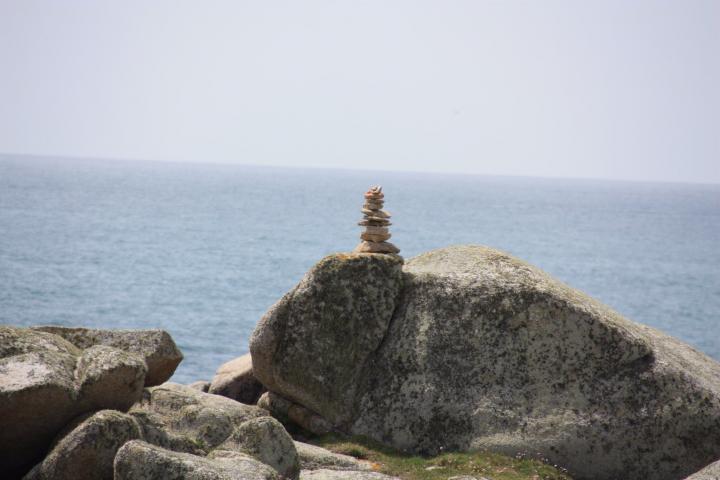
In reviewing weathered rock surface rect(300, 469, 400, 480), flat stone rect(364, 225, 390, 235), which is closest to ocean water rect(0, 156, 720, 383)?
flat stone rect(364, 225, 390, 235)

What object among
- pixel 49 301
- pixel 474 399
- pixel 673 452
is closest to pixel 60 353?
pixel 474 399

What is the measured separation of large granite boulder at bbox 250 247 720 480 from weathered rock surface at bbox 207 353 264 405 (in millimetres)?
2295

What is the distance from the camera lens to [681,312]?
11069 cm

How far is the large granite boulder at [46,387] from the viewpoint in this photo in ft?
61.3

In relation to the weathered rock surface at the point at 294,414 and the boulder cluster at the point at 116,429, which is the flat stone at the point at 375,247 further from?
the boulder cluster at the point at 116,429

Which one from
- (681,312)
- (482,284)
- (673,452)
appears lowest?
(681,312)

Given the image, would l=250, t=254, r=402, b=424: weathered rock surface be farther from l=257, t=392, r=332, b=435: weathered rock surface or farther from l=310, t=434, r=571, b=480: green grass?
l=310, t=434, r=571, b=480: green grass

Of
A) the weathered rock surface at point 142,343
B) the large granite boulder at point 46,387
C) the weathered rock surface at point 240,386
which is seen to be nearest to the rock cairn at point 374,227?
the weathered rock surface at point 240,386

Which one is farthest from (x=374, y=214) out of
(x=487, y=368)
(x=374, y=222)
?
(x=487, y=368)

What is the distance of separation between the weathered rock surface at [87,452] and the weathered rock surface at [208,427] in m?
1.13

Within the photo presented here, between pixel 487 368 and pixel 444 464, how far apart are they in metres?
3.18

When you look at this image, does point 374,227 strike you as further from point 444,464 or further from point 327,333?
point 444,464

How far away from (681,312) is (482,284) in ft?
304

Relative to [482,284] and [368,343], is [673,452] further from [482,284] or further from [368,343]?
[368,343]
